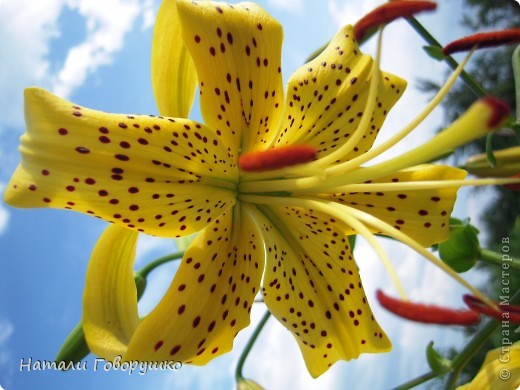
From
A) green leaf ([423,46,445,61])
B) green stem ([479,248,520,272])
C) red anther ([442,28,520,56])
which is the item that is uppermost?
green leaf ([423,46,445,61])

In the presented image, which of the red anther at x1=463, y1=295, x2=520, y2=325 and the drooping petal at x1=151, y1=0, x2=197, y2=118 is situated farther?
the drooping petal at x1=151, y1=0, x2=197, y2=118

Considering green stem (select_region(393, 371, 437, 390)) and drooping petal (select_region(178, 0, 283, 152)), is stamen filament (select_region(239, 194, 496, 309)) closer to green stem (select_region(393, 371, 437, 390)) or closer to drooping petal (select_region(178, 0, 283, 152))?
drooping petal (select_region(178, 0, 283, 152))

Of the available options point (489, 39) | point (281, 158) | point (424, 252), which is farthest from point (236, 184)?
point (489, 39)

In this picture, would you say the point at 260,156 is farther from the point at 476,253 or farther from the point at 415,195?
the point at 476,253

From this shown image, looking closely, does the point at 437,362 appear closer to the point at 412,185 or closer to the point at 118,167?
the point at 412,185

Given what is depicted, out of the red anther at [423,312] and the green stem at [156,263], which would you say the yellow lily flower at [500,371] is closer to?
the red anther at [423,312]

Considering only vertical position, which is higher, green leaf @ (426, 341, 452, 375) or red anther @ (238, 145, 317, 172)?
red anther @ (238, 145, 317, 172)

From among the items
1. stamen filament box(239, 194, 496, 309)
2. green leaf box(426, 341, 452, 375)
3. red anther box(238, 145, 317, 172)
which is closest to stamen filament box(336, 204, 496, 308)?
stamen filament box(239, 194, 496, 309)
